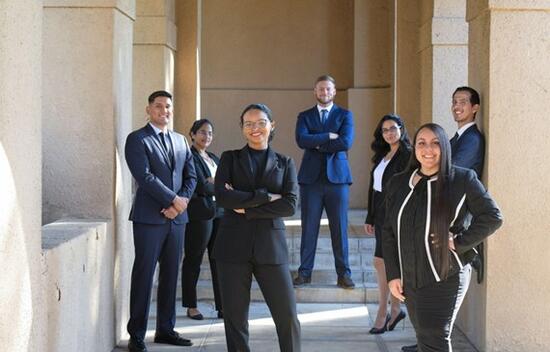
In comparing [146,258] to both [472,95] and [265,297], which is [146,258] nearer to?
[265,297]

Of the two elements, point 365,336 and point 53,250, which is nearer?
point 53,250

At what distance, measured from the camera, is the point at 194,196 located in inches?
294

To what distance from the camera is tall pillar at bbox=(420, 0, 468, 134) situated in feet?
31.2

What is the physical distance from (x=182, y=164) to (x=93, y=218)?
2.47 feet

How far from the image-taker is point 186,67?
11219 millimetres

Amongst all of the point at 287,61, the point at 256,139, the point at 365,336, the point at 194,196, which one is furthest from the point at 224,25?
the point at 256,139

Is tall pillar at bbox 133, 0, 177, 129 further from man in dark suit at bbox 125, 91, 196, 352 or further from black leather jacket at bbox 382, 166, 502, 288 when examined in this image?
black leather jacket at bbox 382, 166, 502, 288

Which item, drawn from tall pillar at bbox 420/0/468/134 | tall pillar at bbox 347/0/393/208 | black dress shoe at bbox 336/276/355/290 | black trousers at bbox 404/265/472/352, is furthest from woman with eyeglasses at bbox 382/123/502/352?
tall pillar at bbox 347/0/393/208

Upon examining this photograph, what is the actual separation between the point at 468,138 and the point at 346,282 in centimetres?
252

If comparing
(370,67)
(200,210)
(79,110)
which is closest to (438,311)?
(79,110)

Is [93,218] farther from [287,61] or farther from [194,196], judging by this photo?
[287,61]

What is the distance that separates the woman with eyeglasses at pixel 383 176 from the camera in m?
6.90

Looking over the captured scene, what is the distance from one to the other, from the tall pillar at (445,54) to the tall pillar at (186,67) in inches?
116

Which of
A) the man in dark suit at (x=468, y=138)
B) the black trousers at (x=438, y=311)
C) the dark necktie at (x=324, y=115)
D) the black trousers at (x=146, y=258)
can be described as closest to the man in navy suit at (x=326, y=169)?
the dark necktie at (x=324, y=115)
